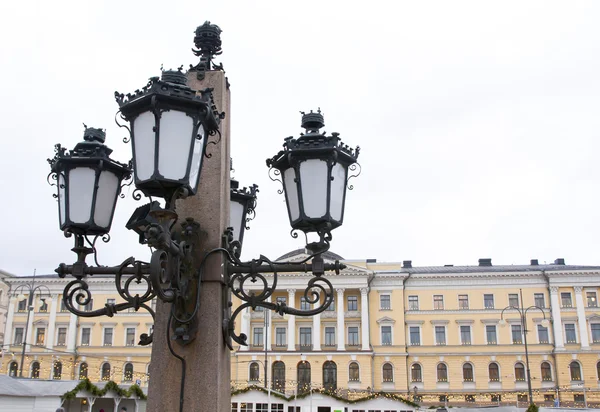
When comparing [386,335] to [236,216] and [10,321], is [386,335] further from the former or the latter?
[236,216]

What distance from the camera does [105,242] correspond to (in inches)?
159

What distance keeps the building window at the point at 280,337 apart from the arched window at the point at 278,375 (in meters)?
1.65

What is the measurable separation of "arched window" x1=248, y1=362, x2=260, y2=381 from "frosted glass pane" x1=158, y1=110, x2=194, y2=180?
4911cm

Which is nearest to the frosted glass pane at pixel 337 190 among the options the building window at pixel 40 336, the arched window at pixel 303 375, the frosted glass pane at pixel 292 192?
the frosted glass pane at pixel 292 192

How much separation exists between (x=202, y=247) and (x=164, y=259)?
0.98 metres

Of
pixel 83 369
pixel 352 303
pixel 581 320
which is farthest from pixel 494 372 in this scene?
pixel 83 369

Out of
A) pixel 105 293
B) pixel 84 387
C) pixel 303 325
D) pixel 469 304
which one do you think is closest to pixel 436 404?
pixel 469 304

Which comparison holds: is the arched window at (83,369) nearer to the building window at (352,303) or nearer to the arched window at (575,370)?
the building window at (352,303)

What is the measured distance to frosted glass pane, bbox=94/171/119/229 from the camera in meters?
3.96

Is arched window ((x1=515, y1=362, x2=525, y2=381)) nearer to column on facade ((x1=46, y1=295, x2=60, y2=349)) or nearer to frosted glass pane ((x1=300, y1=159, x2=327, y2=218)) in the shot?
column on facade ((x1=46, y1=295, x2=60, y2=349))

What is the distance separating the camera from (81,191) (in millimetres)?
3924

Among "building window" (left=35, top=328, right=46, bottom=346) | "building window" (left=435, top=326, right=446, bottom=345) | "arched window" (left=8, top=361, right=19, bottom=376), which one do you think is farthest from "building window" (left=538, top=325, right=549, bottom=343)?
"arched window" (left=8, top=361, right=19, bottom=376)

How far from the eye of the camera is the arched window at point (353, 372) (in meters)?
49.3

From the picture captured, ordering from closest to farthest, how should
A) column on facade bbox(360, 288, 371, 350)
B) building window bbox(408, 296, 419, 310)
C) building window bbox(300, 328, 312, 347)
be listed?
column on facade bbox(360, 288, 371, 350) → building window bbox(408, 296, 419, 310) → building window bbox(300, 328, 312, 347)
